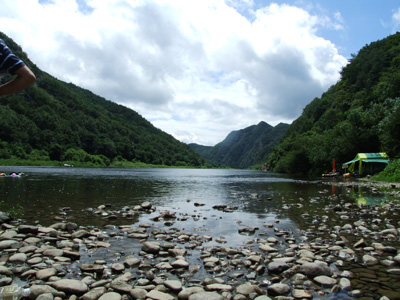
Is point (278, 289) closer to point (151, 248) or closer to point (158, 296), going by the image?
point (158, 296)

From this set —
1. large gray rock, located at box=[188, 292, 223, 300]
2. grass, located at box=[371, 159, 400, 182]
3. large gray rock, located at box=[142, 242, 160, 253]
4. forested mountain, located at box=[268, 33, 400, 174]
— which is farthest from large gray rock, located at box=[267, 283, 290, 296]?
forested mountain, located at box=[268, 33, 400, 174]

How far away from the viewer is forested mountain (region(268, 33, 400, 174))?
53.5 m

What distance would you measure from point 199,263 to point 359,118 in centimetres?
6952

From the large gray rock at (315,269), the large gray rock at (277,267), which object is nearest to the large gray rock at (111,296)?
the large gray rock at (277,267)

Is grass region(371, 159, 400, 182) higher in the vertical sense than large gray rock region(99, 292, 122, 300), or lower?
higher

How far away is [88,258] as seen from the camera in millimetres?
8312

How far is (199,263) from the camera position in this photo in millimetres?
8094

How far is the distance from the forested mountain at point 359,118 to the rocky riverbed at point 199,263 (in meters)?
41.6

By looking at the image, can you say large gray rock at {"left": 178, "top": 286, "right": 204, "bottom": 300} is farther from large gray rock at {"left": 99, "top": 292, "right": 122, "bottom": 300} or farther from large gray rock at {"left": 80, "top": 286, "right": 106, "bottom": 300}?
large gray rock at {"left": 80, "top": 286, "right": 106, "bottom": 300}

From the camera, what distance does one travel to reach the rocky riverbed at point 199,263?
20.2 ft

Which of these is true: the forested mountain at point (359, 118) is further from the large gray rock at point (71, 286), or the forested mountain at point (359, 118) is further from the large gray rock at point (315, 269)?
the large gray rock at point (71, 286)

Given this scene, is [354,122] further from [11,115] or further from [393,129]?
[11,115]

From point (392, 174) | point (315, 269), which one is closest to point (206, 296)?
point (315, 269)

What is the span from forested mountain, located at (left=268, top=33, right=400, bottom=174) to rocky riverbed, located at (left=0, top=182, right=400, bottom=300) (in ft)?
136
